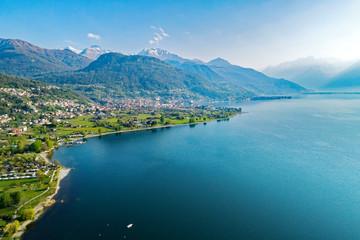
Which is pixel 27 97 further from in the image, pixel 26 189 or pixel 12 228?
pixel 12 228

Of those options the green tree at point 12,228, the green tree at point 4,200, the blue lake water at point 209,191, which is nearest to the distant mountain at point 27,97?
the blue lake water at point 209,191

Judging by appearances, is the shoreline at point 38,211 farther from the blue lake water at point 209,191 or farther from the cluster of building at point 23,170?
the cluster of building at point 23,170

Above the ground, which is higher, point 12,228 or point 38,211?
point 12,228

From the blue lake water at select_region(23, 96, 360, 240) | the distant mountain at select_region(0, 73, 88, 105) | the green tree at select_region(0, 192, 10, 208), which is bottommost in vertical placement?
the blue lake water at select_region(23, 96, 360, 240)

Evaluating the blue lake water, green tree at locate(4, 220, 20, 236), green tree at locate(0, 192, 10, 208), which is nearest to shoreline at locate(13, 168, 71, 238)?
green tree at locate(4, 220, 20, 236)

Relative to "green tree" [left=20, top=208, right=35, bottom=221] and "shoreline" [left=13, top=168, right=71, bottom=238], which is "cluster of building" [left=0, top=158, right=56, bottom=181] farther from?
"green tree" [left=20, top=208, right=35, bottom=221]

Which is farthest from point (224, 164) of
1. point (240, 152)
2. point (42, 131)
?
point (42, 131)

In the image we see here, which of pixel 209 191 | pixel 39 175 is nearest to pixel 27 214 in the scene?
pixel 39 175
